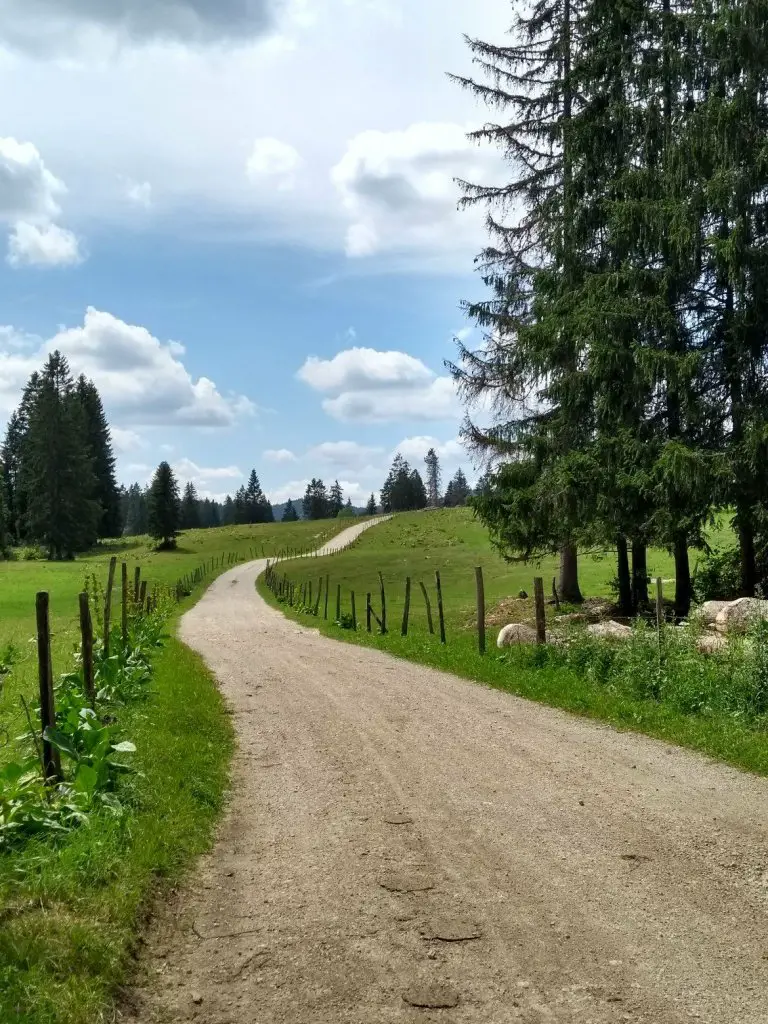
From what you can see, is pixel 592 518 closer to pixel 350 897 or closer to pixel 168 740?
pixel 168 740

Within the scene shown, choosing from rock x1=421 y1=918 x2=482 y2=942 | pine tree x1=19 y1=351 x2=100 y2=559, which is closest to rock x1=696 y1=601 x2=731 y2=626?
rock x1=421 y1=918 x2=482 y2=942

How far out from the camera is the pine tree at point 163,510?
8544 centimetres

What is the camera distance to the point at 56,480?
244ft

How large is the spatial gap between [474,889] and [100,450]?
92540 mm

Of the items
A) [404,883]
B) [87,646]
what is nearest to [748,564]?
[87,646]

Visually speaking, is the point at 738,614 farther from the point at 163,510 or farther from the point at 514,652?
the point at 163,510

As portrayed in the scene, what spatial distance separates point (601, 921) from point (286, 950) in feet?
5.89

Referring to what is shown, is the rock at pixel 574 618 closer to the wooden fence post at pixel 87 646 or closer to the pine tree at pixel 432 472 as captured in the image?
the wooden fence post at pixel 87 646

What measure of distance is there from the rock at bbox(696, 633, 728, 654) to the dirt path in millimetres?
4022

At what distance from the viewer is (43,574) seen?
54.6 metres

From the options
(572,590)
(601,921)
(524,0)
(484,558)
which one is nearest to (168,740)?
(601,921)

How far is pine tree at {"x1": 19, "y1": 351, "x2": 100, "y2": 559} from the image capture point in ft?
243

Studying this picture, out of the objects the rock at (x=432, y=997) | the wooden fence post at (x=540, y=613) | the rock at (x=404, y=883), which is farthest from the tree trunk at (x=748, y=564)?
the rock at (x=432, y=997)

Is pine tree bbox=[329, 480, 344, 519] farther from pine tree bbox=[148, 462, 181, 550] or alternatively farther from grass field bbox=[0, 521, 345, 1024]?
grass field bbox=[0, 521, 345, 1024]
